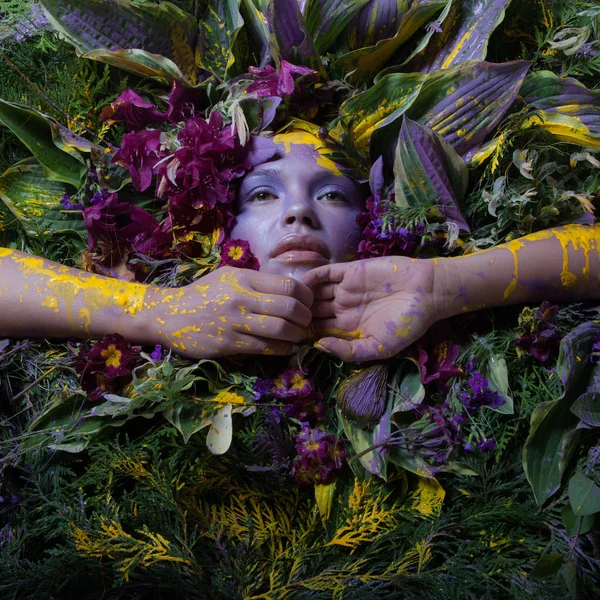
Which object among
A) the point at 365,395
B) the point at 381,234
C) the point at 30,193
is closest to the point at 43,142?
the point at 30,193

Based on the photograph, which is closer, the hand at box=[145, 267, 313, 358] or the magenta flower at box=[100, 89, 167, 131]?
the hand at box=[145, 267, 313, 358]

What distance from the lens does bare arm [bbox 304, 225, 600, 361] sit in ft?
3.94

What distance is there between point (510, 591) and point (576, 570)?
10 cm

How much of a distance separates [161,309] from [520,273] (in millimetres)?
619

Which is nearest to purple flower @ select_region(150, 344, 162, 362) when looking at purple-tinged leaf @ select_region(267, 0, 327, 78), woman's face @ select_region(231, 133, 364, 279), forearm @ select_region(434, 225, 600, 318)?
woman's face @ select_region(231, 133, 364, 279)

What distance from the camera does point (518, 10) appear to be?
58.7 inches

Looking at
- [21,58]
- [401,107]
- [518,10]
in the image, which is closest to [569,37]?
[518,10]

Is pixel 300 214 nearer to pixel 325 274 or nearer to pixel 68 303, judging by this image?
pixel 325 274

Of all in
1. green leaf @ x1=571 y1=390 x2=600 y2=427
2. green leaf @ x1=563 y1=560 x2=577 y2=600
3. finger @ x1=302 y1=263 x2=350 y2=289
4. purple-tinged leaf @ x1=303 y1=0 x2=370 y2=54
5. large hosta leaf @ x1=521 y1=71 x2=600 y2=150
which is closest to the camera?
green leaf @ x1=563 y1=560 x2=577 y2=600

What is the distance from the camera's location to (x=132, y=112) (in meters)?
1.41

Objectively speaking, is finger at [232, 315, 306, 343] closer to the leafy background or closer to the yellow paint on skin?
the leafy background

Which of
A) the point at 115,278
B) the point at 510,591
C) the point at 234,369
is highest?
the point at 115,278

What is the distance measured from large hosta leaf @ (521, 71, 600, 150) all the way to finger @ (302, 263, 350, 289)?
1.49ft

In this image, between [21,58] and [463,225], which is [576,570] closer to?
[463,225]
